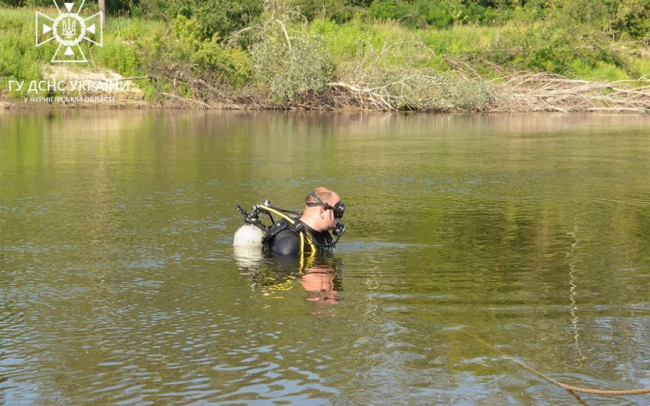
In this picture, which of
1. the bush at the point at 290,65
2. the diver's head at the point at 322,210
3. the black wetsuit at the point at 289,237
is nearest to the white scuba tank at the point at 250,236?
the black wetsuit at the point at 289,237

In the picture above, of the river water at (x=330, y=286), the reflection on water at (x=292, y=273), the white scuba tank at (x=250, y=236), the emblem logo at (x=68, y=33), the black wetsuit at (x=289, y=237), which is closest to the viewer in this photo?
the river water at (x=330, y=286)

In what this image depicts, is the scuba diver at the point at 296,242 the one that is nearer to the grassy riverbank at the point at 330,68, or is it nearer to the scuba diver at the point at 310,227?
the scuba diver at the point at 310,227

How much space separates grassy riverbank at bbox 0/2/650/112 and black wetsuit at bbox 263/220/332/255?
89.1 ft

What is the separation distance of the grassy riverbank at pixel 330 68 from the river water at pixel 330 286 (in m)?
19.0

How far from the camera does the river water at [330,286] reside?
617cm

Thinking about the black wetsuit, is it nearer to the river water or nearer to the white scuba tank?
the white scuba tank

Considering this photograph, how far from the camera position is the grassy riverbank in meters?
38.5

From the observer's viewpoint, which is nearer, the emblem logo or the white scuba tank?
the white scuba tank

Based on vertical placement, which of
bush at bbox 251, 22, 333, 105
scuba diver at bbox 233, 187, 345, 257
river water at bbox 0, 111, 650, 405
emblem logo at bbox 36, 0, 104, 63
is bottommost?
river water at bbox 0, 111, 650, 405

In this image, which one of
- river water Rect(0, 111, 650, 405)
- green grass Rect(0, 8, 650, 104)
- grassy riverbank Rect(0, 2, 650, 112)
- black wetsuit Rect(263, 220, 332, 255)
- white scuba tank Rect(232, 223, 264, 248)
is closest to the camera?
river water Rect(0, 111, 650, 405)

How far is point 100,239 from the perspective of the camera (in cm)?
1127

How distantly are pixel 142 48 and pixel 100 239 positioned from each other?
98.5ft

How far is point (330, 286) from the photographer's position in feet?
29.3

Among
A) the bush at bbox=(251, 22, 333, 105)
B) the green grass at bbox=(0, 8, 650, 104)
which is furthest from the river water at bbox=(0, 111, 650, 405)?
the green grass at bbox=(0, 8, 650, 104)
